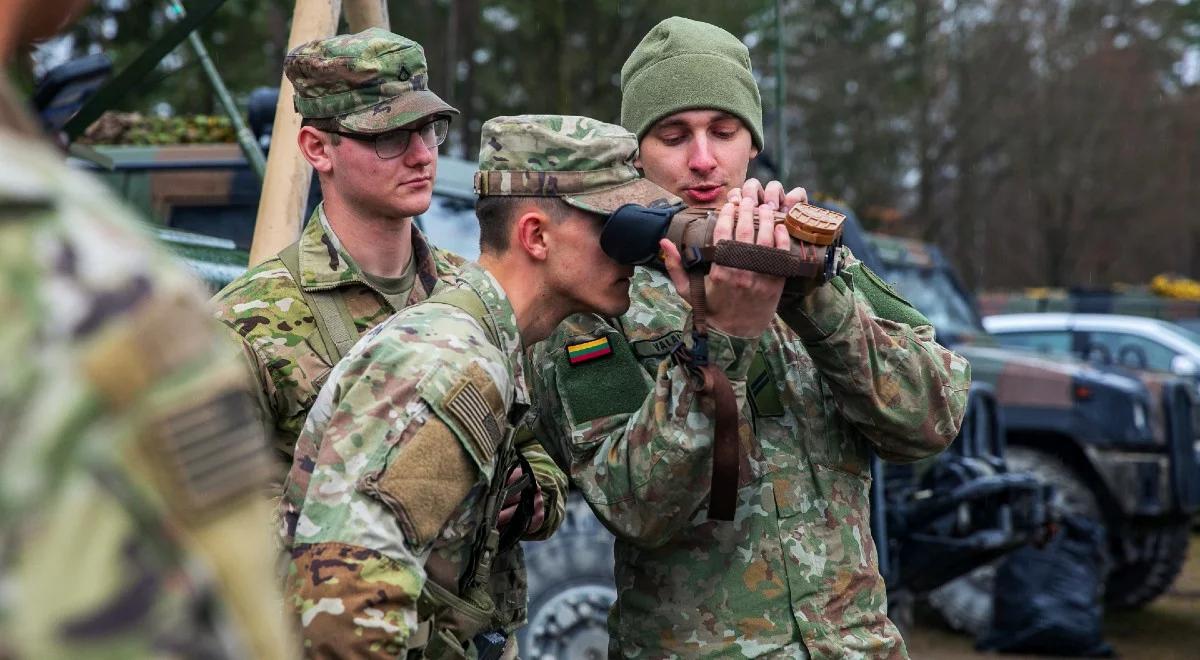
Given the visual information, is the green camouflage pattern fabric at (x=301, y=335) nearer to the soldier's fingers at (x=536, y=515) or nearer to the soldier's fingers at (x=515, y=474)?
the soldier's fingers at (x=536, y=515)

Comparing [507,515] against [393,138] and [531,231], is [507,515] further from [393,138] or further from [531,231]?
[393,138]

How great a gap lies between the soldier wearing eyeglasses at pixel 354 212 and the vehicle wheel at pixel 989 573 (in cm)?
512

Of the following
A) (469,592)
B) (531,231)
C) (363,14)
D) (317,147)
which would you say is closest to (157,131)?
(363,14)

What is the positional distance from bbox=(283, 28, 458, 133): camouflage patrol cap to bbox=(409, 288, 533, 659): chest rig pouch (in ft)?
3.04

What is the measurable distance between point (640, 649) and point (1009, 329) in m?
10.1

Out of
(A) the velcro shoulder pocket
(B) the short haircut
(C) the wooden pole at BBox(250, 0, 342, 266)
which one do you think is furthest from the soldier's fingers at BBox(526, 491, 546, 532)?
(C) the wooden pole at BBox(250, 0, 342, 266)

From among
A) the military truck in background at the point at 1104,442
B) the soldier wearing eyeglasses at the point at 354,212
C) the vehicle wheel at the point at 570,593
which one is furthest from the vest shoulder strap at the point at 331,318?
the military truck in background at the point at 1104,442

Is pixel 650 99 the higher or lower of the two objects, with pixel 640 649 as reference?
higher

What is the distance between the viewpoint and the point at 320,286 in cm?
285

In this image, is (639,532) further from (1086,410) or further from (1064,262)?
(1064,262)

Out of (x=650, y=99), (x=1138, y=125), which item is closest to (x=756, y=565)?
(x=650, y=99)

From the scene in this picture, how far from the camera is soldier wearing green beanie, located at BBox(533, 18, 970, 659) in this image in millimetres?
2225

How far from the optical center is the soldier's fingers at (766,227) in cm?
212

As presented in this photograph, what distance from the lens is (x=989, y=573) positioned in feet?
26.0
